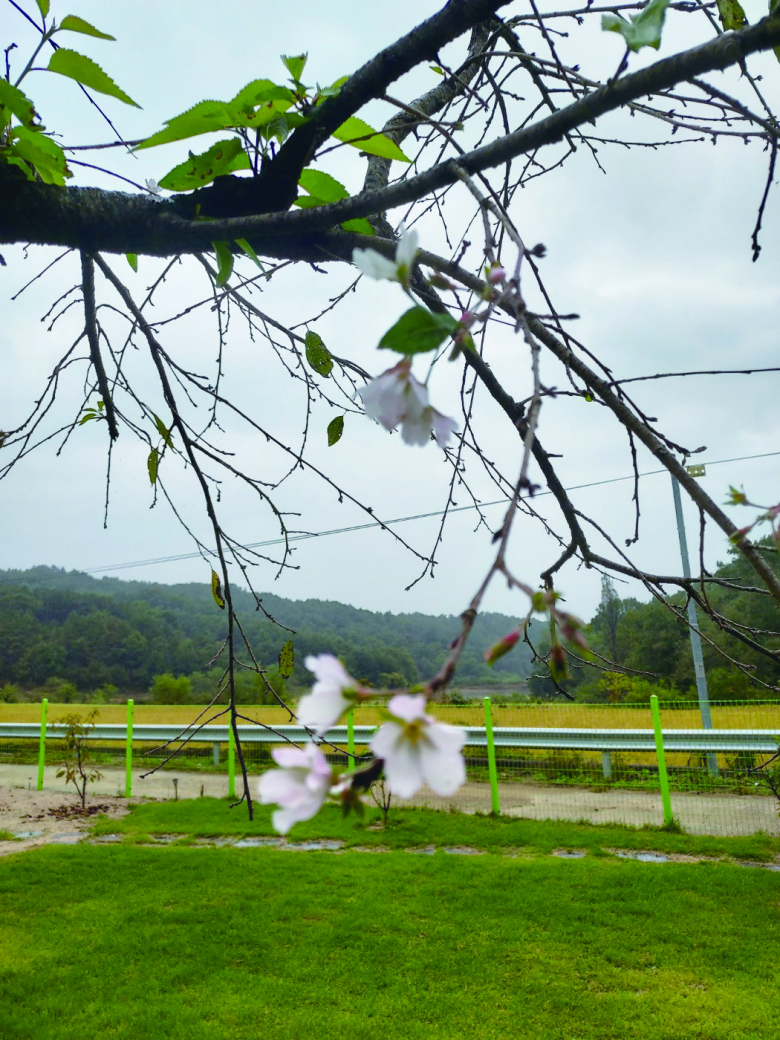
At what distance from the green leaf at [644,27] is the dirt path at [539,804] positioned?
22.7ft

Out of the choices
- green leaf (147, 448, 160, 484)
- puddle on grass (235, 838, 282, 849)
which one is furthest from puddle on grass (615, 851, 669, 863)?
green leaf (147, 448, 160, 484)

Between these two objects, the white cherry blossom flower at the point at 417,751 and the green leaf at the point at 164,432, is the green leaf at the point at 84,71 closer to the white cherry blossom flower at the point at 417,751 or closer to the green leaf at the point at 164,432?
the green leaf at the point at 164,432

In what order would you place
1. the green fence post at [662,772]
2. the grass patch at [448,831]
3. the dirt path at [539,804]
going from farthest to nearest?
1. the dirt path at [539,804]
2. the green fence post at [662,772]
3. the grass patch at [448,831]

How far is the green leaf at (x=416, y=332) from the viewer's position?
32 cm

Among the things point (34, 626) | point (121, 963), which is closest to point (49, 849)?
point (121, 963)

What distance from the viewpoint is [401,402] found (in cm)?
37

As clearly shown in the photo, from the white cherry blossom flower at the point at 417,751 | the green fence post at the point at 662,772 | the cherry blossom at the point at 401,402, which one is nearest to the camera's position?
the white cherry blossom flower at the point at 417,751

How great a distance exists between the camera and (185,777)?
403 inches

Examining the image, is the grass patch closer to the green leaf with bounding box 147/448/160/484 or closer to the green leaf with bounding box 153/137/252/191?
the green leaf with bounding box 147/448/160/484

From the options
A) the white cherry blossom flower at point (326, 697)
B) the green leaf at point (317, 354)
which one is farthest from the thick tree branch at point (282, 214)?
the white cherry blossom flower at point (326, 697)

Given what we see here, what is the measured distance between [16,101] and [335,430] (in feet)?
1.80

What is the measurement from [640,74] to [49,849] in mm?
7114

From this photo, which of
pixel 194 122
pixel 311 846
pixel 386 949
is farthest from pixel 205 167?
pixel 311 846

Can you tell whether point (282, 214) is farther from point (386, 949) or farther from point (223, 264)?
point (386, 949)
